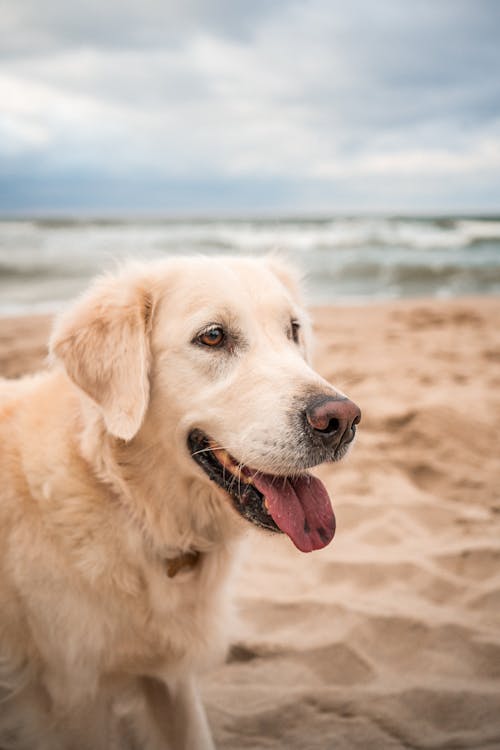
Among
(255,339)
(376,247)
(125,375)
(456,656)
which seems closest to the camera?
(125,375)

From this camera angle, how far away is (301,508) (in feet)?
6.42

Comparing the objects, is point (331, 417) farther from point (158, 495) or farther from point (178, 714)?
point (178, 714)

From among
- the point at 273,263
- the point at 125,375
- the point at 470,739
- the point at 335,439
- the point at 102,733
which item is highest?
the point at 273,263

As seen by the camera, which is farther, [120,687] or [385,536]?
[385,536]

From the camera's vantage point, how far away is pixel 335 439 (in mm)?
1822

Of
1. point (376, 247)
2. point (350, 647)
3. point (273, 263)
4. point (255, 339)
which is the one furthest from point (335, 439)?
point (376, 247)

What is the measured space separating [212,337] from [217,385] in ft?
0.65

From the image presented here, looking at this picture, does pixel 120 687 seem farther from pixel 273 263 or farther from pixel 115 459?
pixel 273 263

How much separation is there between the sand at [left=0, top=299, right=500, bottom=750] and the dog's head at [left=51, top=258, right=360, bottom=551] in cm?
26

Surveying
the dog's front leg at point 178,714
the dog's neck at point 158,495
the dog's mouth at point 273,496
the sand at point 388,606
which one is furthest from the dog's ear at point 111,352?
the dog's front leg at point 178,714

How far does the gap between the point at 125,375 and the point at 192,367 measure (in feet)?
0.76

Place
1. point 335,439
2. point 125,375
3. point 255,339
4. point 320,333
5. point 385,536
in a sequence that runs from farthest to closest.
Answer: point 320,333
point 385,536
point 255,339
point 125,375
point 335,439

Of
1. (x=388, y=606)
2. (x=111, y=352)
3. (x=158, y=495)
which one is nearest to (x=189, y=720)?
(x=158, y=495)

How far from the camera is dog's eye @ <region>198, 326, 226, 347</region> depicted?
2076 millimetres
